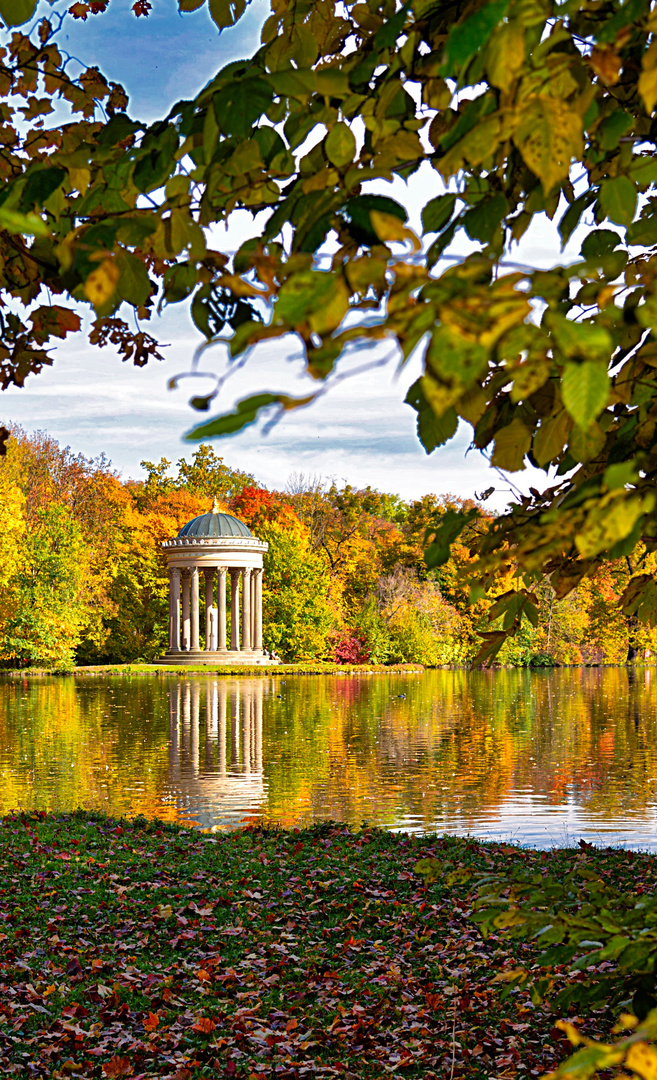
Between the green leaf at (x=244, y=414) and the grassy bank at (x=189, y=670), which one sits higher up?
the green leaf at (x=244, y=414)

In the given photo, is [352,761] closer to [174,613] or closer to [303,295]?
[303,295]

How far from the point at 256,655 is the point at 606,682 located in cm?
1591

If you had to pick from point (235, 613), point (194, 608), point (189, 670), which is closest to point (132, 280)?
point (189, 670)

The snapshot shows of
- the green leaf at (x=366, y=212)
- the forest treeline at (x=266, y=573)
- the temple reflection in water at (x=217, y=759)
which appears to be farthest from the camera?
the forest treeline at (x=266, y=573)

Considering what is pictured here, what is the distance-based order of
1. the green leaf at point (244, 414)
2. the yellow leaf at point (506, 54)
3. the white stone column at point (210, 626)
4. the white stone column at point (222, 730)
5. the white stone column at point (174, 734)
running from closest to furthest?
the green leaf at point (244, 414), the yellow leaf at point (506, 54), the white stone column at point (174, 734), the white stone column at point (222, 730), the white stone column at point (210, 626)

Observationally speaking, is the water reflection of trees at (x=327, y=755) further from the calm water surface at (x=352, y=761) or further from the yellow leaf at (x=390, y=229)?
the yellow leaf at (x=390, y=229)

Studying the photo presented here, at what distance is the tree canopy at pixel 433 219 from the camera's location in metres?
0.78

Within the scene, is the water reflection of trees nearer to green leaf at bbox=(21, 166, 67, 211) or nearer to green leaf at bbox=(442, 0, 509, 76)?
green leaf at bbox=(21, 166, 67, 211)

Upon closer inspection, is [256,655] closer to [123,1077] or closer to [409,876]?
[409,876]

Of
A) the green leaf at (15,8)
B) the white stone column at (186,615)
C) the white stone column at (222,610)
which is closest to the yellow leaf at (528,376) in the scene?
the green leaf at (15,8)

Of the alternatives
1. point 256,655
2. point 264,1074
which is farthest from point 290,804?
point 256,655

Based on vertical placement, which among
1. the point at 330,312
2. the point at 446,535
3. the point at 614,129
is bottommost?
the point at 446,535

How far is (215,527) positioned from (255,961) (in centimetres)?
3916

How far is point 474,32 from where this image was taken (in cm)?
83
